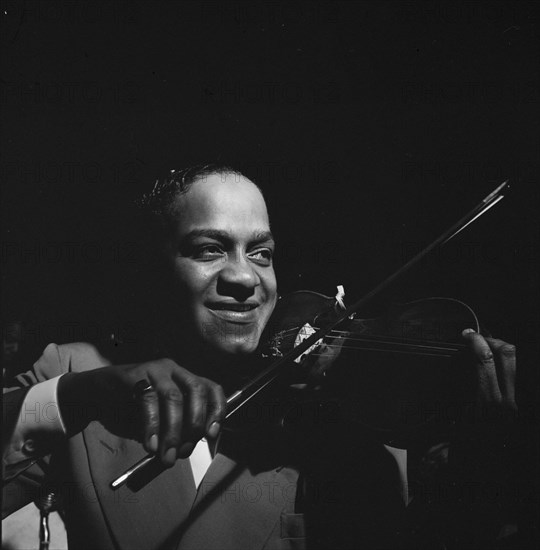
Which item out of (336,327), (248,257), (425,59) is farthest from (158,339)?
(425,59)

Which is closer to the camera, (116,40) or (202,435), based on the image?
(202,435)

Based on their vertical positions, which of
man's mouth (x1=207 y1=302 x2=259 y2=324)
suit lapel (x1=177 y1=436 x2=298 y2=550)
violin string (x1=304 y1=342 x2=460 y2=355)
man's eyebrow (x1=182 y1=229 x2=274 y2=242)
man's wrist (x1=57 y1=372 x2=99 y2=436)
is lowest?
suit lapel (x1=177 y1=436 x2=298 y2=550)

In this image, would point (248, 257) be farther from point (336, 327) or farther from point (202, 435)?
point (202, 435)

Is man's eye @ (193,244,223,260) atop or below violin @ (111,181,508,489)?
atop

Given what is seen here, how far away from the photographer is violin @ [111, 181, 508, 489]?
1532mm

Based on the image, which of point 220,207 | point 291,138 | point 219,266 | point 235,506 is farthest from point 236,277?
point 235,506

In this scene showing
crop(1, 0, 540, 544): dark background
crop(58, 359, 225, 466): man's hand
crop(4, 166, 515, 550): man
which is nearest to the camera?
crop(58, 359, 225, 466): man's hand

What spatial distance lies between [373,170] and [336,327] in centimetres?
62

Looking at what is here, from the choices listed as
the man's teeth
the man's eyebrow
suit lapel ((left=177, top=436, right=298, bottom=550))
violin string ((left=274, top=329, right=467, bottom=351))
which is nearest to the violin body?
violin string ((left=274, top=329, right=467, bottom=351))

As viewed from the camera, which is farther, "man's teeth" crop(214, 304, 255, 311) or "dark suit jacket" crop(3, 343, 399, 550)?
"man's teeth" crop(214, 304, 255, 311)

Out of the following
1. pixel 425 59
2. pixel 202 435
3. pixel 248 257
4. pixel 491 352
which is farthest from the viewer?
pixel 425 59

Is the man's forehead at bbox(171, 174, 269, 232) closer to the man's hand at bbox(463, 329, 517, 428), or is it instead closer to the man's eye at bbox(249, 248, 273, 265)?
the man's eye at bbox(249, 248, 273, 265)

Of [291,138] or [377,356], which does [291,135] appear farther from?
[377,356]

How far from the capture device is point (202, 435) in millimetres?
1366
